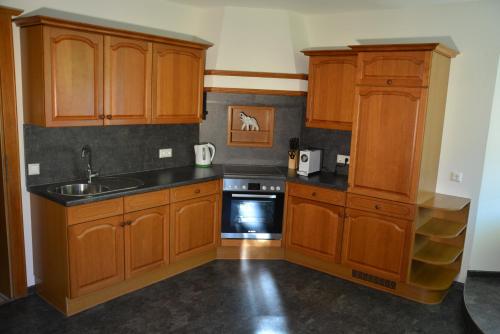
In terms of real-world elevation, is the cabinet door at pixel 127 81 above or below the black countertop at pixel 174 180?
above

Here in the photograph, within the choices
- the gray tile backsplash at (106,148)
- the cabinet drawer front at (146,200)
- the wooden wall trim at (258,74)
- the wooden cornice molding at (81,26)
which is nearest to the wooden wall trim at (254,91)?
the wooden wall trim at (258,74)

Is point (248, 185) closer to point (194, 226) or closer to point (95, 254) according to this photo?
point (194, 226)

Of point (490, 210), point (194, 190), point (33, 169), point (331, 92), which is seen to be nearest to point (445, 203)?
point (490, 210)

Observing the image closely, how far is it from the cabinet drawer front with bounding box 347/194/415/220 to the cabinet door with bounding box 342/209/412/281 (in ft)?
0.15

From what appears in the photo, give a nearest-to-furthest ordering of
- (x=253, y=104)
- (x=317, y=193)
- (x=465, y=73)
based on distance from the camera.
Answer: (x=465, y=73)
(x=317, y=193)
(x=253, y=104)

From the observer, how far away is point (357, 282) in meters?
3.85

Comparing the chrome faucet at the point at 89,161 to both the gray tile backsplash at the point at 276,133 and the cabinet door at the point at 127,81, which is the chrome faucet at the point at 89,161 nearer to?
the cabinet door at the point at 127,81

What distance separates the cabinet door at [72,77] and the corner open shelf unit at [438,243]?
266 centimetres

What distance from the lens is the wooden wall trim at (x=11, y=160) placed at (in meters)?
2.99

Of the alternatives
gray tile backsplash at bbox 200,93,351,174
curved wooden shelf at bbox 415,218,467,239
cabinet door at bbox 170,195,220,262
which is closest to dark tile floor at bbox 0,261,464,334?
cabinet door at bbox 170,195,220,262

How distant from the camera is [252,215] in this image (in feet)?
13.6

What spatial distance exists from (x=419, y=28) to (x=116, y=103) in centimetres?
266

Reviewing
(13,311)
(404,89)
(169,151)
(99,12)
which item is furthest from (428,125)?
(13,311)

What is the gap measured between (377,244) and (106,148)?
2434mm
